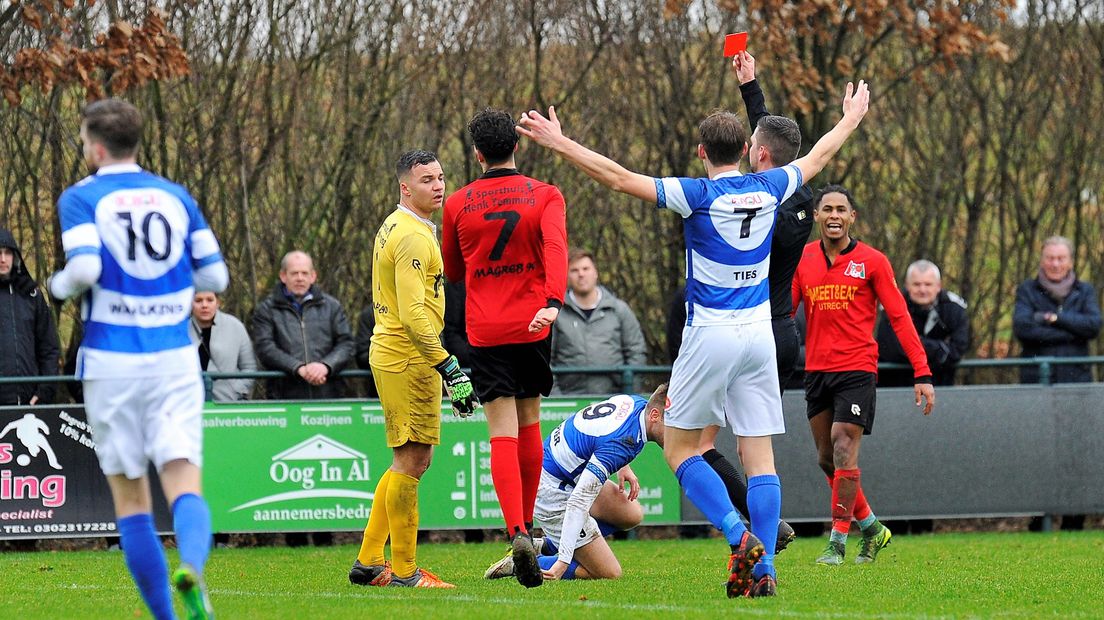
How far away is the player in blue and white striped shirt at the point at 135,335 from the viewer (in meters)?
5.88

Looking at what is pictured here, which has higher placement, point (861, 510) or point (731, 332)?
point (731, 332)

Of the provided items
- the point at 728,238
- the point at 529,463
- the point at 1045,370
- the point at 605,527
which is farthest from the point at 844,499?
the point at 1045,370

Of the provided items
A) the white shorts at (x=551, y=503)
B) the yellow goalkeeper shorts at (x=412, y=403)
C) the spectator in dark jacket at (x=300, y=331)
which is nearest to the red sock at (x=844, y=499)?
the white shorts at (x=551, y=503)

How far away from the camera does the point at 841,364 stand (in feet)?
32.9

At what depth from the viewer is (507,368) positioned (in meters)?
8.16

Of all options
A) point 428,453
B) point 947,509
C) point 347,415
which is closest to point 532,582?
point 428,453

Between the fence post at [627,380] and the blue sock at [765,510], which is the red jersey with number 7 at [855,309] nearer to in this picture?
the blue sock at [765,510]

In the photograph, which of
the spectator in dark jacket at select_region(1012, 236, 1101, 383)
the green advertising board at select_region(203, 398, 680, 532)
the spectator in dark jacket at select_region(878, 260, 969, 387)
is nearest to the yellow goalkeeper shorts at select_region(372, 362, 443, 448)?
the green advertising board at select_region(203, 398, 680, 532)

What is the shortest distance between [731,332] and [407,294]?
1.65 meters

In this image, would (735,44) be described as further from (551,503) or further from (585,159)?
(551,503)

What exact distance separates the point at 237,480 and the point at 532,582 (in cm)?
526

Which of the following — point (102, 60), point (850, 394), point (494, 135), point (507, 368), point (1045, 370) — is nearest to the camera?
point (494, 135)

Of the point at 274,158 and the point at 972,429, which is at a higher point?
the point at 274,158

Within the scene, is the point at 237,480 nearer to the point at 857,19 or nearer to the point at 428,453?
the point at 428,453
